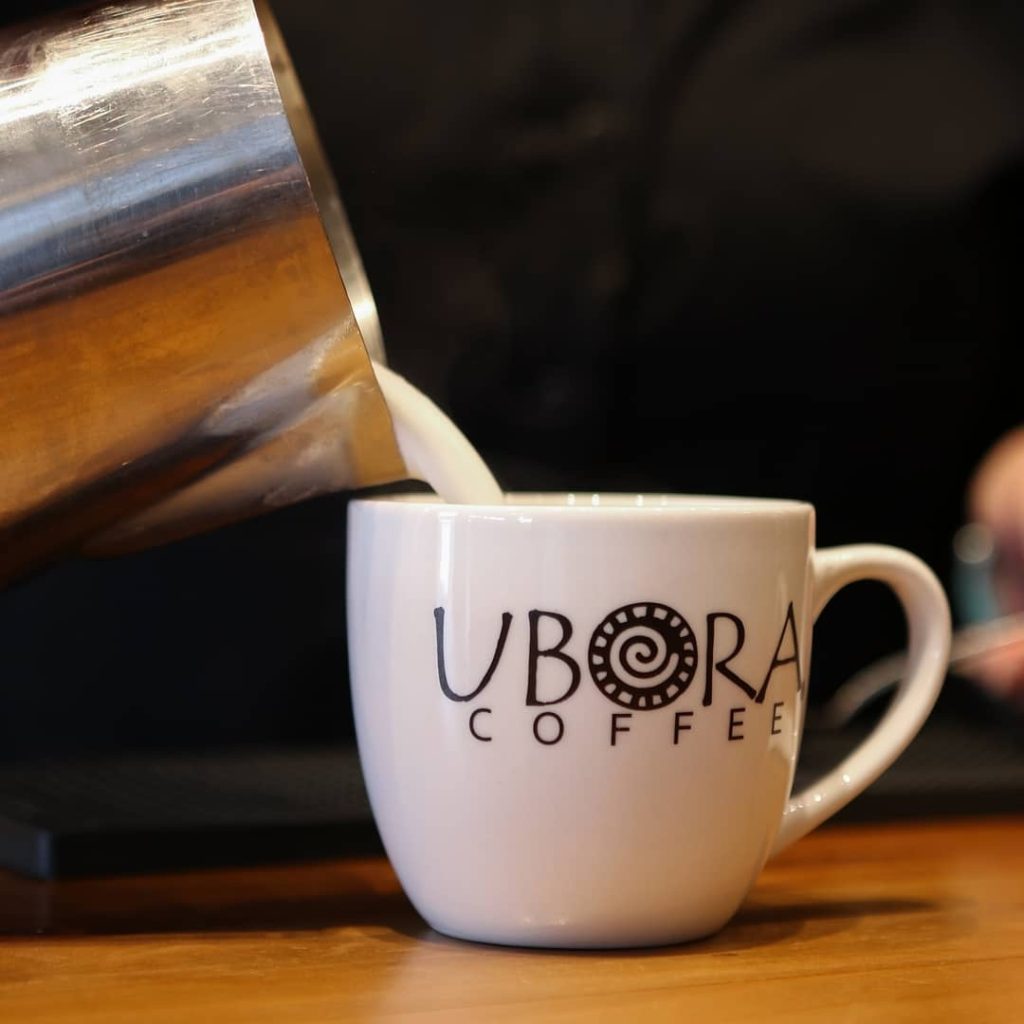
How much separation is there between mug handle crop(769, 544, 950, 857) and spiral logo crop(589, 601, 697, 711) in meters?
0.08

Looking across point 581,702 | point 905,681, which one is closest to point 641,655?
point 581,702

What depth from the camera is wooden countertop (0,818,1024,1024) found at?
40cm

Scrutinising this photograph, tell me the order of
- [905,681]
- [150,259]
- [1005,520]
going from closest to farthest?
[150,259] < [905,681] < [1005,520]

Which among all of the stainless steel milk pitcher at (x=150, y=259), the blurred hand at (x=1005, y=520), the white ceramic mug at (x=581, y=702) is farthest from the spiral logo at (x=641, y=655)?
the blurred hand at (x=1005, y=520)

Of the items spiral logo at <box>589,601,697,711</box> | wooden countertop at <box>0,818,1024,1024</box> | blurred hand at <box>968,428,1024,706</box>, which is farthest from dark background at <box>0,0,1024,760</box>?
spiral logo at <box>589,601,697,711</box>

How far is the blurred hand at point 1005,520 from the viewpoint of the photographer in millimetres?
786

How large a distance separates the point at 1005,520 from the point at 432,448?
46 cm

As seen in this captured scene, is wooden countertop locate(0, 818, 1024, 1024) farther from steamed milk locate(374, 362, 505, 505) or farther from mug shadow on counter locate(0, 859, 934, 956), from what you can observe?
steamed milk locate(374, 362, 505, 505)

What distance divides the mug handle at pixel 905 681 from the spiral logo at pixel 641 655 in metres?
0.08

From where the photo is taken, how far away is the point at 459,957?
0.46 metres

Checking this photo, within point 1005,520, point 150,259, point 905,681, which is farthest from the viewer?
point 1005,520

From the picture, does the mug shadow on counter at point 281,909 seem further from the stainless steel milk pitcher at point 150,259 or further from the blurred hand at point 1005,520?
the blurred hand at point 1005,520

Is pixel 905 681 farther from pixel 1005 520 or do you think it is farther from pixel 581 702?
pixel 1005 520

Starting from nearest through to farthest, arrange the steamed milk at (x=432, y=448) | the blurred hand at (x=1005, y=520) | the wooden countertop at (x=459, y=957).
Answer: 1. the wooden countertop at (x=459, y=957)
2. the steamed milk at (x=432, y=448)
3. the blurred hand at (x=1005, y=520)
